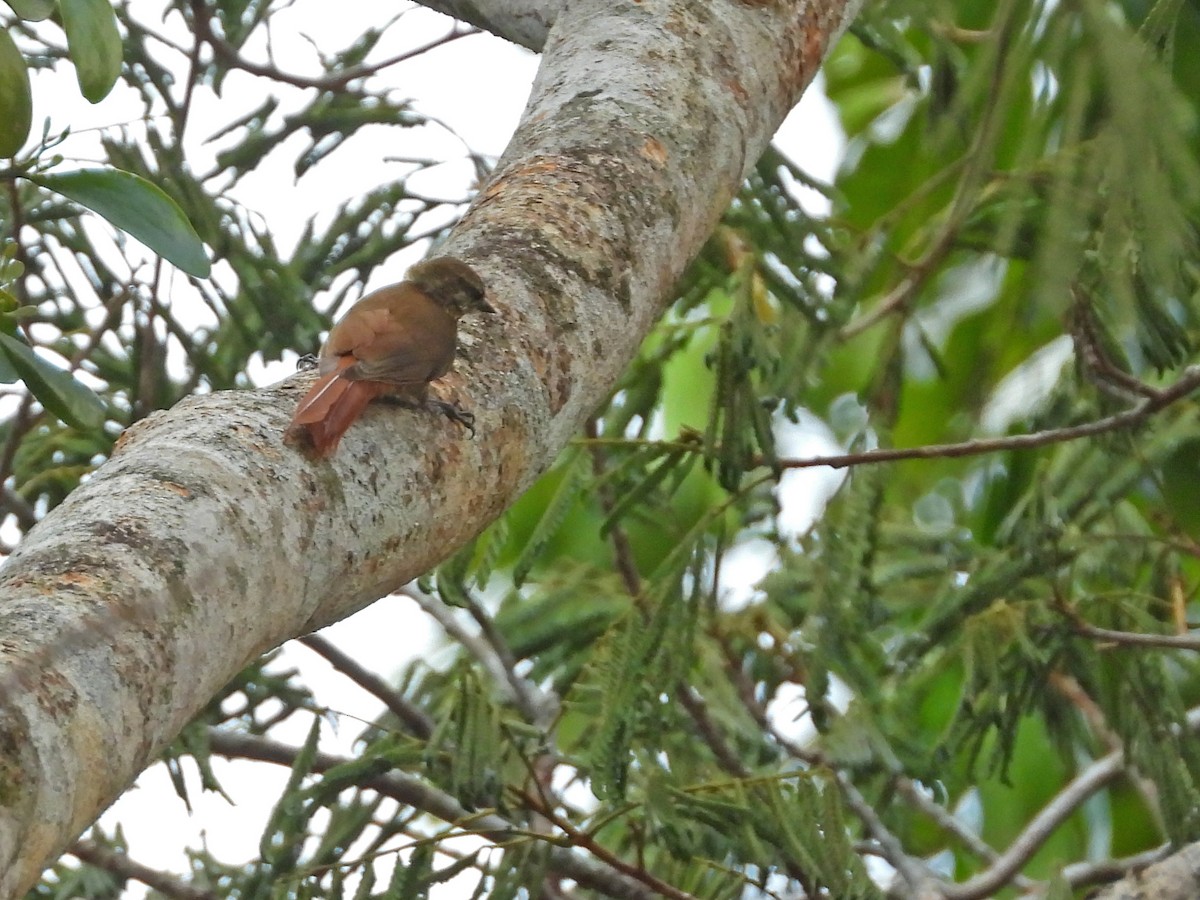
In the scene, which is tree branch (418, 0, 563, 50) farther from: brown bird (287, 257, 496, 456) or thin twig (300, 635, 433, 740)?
thin twig (300, 635, 433, 740)

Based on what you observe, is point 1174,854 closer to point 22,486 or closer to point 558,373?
point 558,373

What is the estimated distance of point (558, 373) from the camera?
1438 millimetres

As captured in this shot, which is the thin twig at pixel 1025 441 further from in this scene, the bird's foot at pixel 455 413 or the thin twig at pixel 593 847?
the bird's foot at pixel 455 413

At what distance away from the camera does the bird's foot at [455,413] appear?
4.32 ft

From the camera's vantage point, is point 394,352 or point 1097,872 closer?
point 394,352

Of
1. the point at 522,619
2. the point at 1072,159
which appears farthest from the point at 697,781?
the point at 1072,159

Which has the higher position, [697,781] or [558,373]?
[697,781]

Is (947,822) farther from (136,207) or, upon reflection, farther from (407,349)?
(136,207)

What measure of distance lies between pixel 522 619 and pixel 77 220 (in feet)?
4.19

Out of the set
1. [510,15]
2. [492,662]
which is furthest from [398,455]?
[492,662]

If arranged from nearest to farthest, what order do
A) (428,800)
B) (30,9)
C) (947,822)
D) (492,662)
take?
(30,9), (428,800), (492,662), (947,822)

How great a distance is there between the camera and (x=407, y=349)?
1.43 m

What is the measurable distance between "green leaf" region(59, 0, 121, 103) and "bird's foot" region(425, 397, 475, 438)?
42cm

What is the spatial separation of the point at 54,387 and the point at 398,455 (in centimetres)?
36
